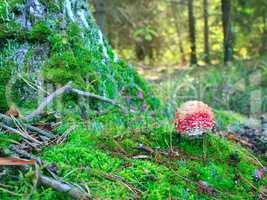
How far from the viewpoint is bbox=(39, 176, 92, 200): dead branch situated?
1.96 metres

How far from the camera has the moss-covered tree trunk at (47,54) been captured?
3.33m

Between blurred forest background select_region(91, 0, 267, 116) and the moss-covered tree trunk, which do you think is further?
blurred forest background select_region(91, 0, 267, 116)

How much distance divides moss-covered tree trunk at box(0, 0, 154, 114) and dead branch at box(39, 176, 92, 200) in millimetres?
1231

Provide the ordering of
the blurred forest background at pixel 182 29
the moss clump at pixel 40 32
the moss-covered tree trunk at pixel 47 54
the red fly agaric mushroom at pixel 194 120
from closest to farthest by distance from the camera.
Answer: the red fly agaric mushroom at pixel 194 120 → the moss-covered tree trunk at pixel 47 54 → the moss clump at pixel 40 32 → the blurred forest background at pixel 182 29

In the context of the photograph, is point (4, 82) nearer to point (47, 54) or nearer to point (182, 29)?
point (47, 54)

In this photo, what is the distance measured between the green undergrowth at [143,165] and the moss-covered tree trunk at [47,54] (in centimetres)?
61

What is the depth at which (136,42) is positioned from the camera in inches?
769

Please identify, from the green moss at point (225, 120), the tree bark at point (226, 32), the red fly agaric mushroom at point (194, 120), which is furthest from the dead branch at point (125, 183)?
the tree bark at point (226, 32)

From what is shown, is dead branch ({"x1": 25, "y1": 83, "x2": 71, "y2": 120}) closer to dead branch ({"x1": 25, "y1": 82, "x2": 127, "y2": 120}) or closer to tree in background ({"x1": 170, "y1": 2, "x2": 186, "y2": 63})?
dead branch ({"x1": 25, "y1": 82, "x2": 127, "y2": 120})

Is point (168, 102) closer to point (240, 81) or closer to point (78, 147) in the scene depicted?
point (78, 147)

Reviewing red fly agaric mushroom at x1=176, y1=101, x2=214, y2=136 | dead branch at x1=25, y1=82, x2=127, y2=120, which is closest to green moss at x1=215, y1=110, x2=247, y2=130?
dead branch at x1=25, y1=82, x2=127, y2=120

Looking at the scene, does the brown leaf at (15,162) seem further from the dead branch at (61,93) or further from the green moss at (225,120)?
the green moss at (225,120)

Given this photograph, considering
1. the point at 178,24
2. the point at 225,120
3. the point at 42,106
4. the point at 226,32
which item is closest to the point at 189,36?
the point at 178,24

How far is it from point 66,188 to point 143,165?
571mm
